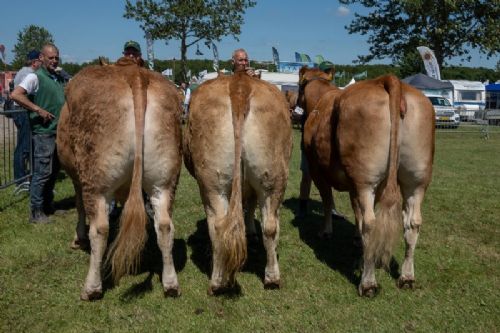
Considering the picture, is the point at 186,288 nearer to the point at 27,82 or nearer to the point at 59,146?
the point at 59,146

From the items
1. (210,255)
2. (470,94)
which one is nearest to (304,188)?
(210,255)

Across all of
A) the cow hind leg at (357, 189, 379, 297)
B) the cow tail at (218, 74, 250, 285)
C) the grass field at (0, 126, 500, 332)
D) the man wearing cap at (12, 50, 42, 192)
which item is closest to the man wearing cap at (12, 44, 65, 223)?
the grass field at (0, 126, 500, 332)

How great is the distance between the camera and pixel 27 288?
14.4ft

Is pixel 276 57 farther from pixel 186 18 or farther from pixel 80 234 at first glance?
pixel 80 234

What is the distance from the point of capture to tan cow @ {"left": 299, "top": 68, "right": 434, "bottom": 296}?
4.06 metres

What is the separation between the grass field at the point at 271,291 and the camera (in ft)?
12.6

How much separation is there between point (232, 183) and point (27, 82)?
3689 millimetres

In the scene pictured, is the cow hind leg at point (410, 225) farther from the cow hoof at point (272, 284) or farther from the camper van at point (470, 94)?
the camper van at point (470, 94)

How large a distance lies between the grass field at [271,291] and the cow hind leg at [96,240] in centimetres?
10

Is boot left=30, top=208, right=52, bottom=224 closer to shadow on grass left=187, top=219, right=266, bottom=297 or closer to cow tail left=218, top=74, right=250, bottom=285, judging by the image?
shadow on grass left=187, top=219, right=266, bottom=297

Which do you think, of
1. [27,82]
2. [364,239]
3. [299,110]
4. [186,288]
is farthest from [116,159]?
[299,110]

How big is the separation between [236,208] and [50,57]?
3783 millimetres

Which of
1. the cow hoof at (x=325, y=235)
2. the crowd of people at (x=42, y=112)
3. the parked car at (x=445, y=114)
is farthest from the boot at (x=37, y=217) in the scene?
the parked car at (x=445, y=114)

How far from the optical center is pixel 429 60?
2892 cm
